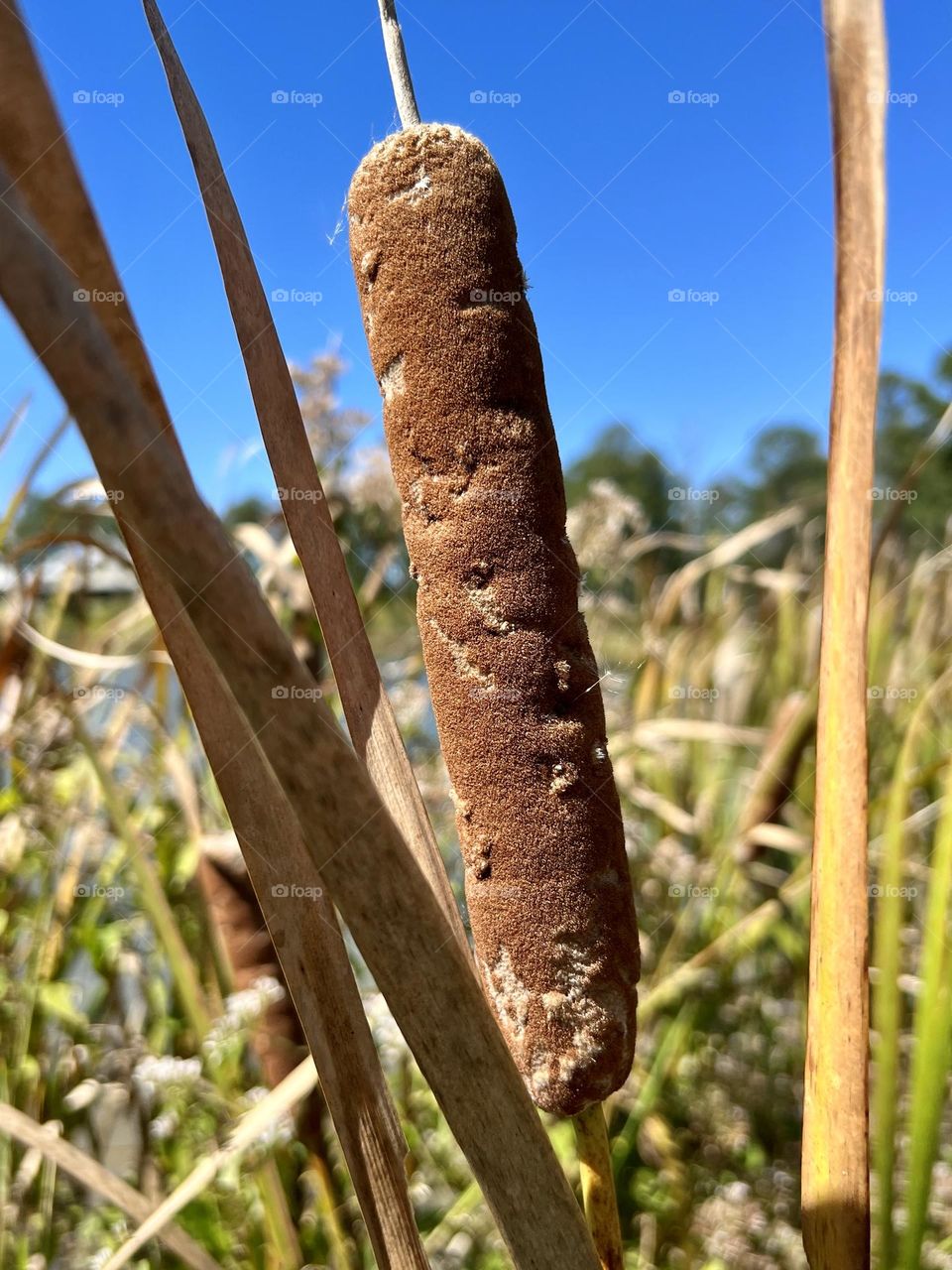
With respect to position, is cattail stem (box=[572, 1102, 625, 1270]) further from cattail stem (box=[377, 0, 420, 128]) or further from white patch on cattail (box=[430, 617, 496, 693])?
cattail stem (box=[377, 0, 420, 128])

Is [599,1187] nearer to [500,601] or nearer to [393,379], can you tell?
[500,601]

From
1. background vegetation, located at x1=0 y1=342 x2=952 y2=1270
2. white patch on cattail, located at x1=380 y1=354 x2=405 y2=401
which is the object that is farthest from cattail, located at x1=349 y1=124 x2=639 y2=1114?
background vegetation, located at x1=0 y1=342 x2=952 y2=1270

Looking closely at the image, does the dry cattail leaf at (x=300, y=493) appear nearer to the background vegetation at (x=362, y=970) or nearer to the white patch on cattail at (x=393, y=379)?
the white patch on cattail at (x=393, y=379)

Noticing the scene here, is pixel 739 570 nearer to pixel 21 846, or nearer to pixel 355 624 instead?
pixel 21 846

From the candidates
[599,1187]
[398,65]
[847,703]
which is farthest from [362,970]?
[398,65]

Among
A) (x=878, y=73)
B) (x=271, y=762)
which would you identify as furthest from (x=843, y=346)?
(x=271, y=762)

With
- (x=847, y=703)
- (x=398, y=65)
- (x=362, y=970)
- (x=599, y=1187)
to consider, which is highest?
(x=398, y=65)

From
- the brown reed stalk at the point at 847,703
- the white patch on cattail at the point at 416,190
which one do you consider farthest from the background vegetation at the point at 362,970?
the white patch on cattail at the point at 416,190
